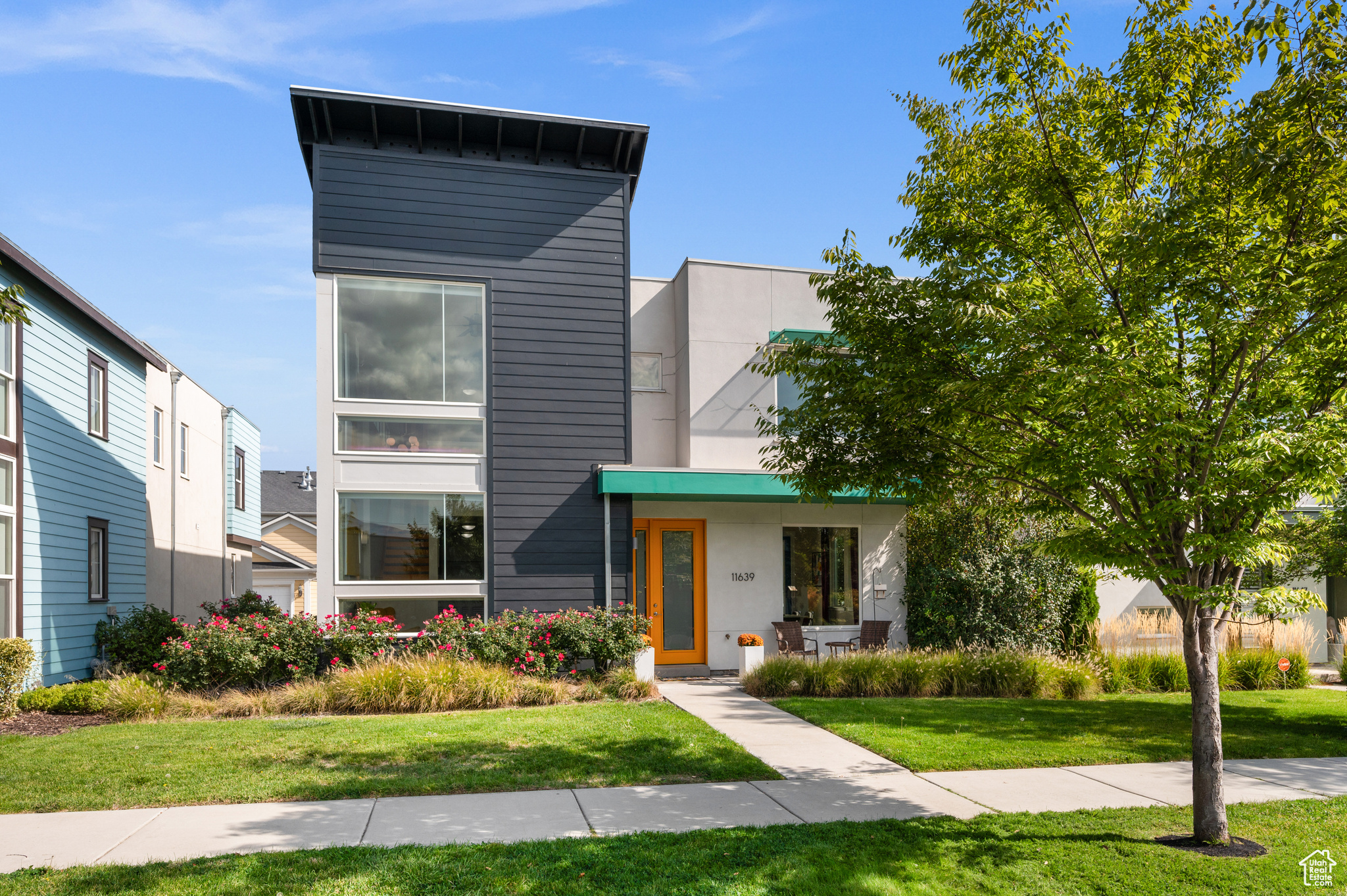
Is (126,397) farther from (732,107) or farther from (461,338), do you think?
(732,107)

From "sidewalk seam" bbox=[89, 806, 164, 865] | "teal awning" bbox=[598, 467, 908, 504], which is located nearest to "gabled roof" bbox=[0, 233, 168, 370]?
"sidewalk seam" bbox=[89, 806, 164, 865]

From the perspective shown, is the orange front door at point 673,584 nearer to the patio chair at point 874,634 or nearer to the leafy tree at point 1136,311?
the patio chair at point 874,634

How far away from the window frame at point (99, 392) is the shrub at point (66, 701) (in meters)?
4.98

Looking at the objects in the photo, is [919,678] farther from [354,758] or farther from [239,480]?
[239,480]

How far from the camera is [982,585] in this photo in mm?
13914

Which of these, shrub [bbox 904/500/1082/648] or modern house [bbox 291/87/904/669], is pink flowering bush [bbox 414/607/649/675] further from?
shrub [bbox 904/500/1082/648]

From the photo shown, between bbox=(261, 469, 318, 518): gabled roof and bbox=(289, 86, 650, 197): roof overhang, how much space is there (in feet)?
76.0

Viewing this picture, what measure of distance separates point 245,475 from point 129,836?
21.4 metres

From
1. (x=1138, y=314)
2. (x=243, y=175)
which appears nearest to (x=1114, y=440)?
(x=1138, y=314)

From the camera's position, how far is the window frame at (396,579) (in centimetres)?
1238

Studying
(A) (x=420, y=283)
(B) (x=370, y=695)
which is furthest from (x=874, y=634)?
(A) (x=420, y=283)

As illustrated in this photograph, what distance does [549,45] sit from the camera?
939cm

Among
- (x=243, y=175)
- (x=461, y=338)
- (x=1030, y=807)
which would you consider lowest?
(x=1030, y=807)

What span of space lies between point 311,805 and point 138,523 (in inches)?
485
